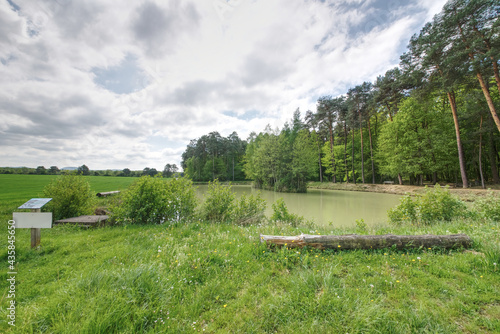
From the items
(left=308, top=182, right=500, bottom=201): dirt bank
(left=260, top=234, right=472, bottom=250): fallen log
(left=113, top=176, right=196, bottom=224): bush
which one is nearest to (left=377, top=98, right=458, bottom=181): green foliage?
(left=308, top=182, right=500, bottom=201): dirt bank

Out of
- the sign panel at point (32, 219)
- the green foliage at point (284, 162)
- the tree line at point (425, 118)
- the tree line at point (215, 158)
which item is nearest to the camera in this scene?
the sign panel at point (32, 219)

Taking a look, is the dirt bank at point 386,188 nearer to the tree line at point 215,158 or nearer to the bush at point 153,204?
the bush at point 153,204

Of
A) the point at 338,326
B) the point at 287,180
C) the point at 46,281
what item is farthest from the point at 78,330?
the point at 287,180

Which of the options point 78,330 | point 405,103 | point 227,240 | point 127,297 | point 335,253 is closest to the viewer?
point 78,330

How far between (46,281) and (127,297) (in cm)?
187

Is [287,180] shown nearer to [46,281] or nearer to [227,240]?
[227,240]

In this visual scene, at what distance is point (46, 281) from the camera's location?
9.71 ft

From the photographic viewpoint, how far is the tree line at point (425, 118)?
14.3 metres

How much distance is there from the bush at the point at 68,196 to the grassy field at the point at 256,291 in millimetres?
4307

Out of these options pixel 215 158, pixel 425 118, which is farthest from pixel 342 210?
pixel 215 158

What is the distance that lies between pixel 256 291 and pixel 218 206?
5.12 metres

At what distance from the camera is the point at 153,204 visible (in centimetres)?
688

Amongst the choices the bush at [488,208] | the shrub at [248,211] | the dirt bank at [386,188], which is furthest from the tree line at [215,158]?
the bush at [488,208]

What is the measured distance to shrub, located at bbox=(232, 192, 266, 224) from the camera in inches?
296
